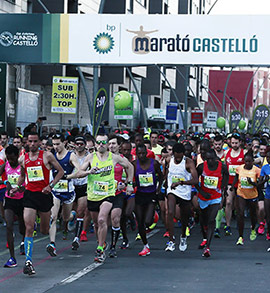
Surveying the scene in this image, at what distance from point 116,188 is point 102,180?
18.6 inches

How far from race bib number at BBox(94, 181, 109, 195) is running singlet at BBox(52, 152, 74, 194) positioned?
1.58 meters

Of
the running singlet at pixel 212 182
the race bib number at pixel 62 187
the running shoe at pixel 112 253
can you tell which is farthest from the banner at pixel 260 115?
the running shoe at pixel 112 253

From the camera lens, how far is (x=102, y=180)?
12.1 metres

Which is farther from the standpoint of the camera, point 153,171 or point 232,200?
point 232,200

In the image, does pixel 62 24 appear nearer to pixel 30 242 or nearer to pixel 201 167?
pixel 201 167

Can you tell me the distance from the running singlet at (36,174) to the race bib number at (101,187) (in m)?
1.03

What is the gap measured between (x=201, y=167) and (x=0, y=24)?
14.1 meters

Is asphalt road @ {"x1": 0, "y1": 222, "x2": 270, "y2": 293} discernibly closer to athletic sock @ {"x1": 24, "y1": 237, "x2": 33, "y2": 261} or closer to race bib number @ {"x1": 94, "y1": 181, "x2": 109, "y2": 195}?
athletic sock @ {"x1": 24, "y1": 237, "x2": 33, "y2": 261}

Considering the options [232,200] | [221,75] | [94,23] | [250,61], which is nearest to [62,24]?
[94,23]

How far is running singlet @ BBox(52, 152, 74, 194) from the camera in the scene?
540 inches

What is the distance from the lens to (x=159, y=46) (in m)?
25.3

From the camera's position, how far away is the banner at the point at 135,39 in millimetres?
25188

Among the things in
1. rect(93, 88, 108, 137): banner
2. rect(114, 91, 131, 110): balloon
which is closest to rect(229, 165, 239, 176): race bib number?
rect(93, 88, 108, 137): banner

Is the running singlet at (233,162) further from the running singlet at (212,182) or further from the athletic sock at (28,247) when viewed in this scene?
the athletic sock at (28,247)
